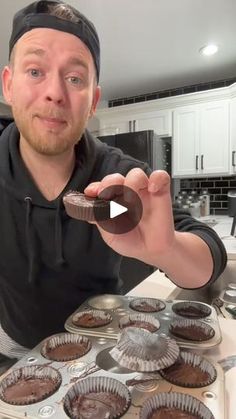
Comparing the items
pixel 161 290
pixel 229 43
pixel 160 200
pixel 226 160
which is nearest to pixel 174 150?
pixel 226 160

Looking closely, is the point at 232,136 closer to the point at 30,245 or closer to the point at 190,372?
the point at 30,245

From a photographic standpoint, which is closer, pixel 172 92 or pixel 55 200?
pixel 55 200

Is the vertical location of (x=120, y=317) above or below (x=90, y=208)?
below

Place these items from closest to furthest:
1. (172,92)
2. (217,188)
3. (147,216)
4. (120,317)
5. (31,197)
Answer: (147,216)
(120,317)
(31,197)
(217,188)
(172,92)

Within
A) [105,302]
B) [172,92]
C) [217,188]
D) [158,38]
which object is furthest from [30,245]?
[172,92]

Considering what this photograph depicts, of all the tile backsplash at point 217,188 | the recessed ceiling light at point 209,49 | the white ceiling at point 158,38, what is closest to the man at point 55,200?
the white ceiling at point 158,38

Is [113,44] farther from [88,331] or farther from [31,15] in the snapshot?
[88,331]

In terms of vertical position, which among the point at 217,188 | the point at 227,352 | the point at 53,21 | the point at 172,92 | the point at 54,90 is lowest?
the point at 227,352

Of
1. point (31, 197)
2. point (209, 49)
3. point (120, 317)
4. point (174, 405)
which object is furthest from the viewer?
point (209, 49)
